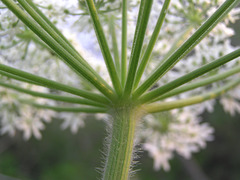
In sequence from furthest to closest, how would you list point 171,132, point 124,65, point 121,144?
1. point 171,132
2. point 124,65
3. point 121,144

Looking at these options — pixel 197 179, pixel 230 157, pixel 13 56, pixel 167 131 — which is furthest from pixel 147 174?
pixel 13 56

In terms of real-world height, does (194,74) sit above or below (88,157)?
below

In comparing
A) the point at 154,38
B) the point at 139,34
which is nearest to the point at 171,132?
the point at 154,38

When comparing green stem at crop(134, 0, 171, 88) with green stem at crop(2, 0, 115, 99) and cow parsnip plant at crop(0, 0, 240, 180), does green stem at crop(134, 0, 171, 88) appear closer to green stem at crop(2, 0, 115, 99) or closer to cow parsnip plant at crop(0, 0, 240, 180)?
cow parsnip plant at crop(0, 0, 240, 180)

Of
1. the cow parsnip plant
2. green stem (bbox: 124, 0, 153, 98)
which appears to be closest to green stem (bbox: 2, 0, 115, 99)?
the cow parsnip plant

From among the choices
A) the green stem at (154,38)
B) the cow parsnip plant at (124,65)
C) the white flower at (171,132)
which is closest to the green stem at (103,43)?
the cow parsnip plant at (124,65)

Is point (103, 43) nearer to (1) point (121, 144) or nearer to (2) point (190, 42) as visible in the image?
(2) point (190, 42)

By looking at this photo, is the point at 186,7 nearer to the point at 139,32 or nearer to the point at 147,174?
the point at 139,32
